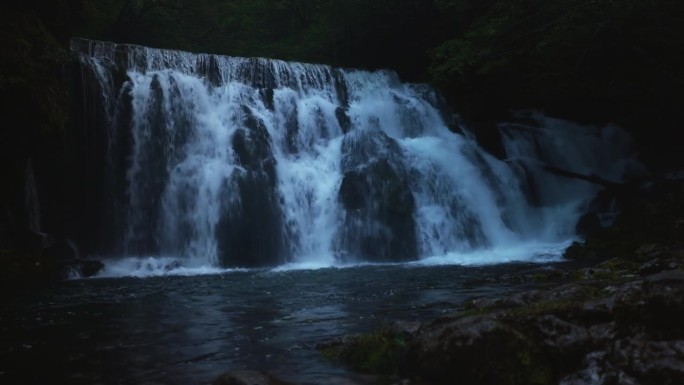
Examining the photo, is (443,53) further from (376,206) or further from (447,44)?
(376,206)

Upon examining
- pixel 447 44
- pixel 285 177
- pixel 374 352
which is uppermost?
pixel 447 44

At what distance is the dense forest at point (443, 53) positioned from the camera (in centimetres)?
1379

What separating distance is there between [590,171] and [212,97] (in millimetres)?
14878

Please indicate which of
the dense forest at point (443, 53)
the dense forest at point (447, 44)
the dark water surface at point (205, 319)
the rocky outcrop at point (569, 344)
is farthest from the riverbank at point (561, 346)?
the dense forest at point (443, 53)

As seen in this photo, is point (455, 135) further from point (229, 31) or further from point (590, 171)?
point (229, 31)

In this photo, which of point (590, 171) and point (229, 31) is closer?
point (590, 171)

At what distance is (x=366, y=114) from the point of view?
22.5 meters

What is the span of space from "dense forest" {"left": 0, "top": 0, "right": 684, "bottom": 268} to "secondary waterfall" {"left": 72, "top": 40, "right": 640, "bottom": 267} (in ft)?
5.43

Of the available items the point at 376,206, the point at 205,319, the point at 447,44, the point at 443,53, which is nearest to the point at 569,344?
the point at 205,319

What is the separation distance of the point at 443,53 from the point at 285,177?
6.92 m

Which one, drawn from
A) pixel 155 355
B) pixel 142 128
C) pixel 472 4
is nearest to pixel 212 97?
pixel 142 128

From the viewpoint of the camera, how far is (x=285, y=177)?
18469 mm

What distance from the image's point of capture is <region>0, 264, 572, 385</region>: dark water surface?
5738mm

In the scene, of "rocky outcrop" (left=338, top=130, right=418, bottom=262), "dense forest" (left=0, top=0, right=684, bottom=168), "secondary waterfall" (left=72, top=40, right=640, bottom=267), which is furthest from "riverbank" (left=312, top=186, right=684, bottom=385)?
"rocky outcrop" (left=338, top=130, right=418, bottom=262)
